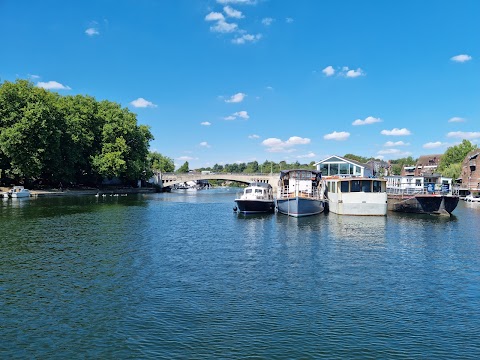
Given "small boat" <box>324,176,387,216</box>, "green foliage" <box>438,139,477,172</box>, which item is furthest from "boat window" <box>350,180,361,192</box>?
"green foliage" <box>438,139,477,172</box>

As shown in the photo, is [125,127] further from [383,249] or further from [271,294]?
[271,294]

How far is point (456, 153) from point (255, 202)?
108789mm

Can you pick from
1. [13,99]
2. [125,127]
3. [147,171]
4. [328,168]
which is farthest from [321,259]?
[147,171]

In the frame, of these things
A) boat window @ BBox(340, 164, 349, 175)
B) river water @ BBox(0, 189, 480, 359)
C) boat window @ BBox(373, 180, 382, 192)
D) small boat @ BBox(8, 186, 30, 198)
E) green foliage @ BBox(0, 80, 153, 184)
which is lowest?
river water @ BBox(0, 189, 480, 359)

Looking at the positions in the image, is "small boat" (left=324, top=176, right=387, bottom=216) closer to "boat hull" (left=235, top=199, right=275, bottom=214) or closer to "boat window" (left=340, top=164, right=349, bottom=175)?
"boat hull" (left=235, top=199, right=275, bottom=214)

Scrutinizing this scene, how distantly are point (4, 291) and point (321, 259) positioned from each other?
1742 cm

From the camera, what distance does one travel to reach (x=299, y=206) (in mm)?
50219

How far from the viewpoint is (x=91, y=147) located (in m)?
102

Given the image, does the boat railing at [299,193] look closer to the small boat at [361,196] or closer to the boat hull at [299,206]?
the boat hull at [299,206]

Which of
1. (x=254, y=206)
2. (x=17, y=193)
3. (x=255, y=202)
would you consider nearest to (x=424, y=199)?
(x=255, y=202)

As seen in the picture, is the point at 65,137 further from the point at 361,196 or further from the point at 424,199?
the point at 424,199

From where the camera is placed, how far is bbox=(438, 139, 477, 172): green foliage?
5276 inches

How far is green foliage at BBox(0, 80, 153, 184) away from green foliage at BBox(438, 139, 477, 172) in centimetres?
9971

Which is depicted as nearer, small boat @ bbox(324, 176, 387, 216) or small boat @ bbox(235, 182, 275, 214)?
small boat @ bbox(324, 176, 387, 216)
